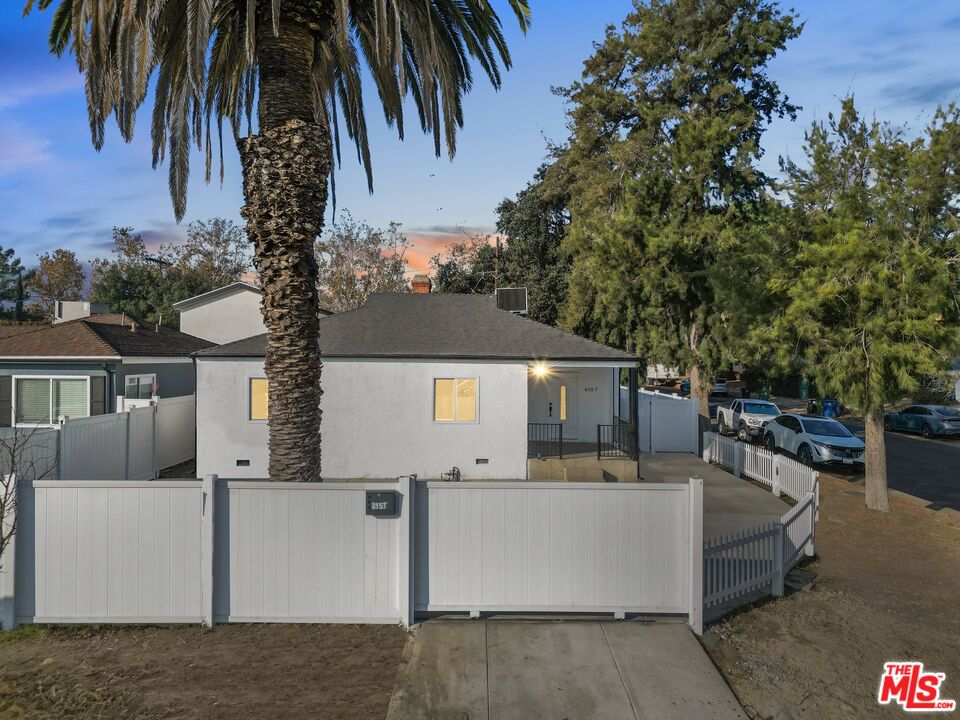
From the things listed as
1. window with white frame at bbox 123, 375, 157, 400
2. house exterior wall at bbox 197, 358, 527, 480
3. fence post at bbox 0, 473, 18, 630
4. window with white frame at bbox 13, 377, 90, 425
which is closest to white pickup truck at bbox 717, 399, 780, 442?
house exterior wall at bbox 197, 358, 527, 480

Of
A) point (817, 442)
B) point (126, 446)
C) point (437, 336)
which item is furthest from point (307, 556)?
point (817, 442)

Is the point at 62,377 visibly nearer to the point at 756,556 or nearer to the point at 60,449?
the point at 60,449

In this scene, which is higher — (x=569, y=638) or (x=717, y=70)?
(x=717, y=70)

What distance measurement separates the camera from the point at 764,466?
48.4 feet

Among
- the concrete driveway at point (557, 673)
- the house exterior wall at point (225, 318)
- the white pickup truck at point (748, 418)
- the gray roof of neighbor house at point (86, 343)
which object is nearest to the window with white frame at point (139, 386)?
the gray roof of neighbor house at point (86, 343)

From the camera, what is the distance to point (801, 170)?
13.9m

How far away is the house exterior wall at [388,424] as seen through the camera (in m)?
14.6

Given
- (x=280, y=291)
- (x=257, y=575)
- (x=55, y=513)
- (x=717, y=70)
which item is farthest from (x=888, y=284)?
(x=717, y=70)

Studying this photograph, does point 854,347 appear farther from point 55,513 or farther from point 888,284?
point 55,513

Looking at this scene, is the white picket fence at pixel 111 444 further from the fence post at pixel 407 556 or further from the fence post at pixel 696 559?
the fence post at pixel 696 559

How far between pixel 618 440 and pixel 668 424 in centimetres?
488

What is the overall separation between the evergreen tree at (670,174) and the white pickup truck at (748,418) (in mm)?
2266

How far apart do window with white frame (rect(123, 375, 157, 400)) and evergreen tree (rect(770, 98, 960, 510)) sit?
17802 mm

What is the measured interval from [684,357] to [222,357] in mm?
17092
